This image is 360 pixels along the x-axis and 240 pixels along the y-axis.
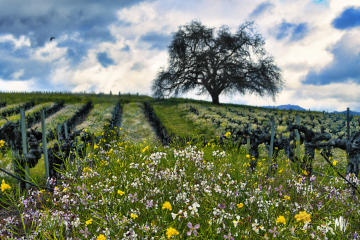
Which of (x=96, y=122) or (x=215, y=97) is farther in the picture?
(x=215, y=97)

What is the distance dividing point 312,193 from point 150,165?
10.5ft

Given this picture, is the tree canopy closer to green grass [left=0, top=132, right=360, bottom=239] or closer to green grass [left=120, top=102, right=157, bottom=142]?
green grass [left=120, top=102, right=157, bottom=142]

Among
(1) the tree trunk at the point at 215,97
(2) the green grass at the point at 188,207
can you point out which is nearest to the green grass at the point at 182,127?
(2) the green grass at the point at 188,207

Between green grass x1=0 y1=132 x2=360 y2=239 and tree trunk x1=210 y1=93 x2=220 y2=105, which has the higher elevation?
tree trunk x1=210 y1=93 x2=220 y2=105

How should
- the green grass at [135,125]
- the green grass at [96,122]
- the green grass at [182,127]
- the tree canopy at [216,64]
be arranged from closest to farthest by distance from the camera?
the green grass at [96,122] → the green grass at [182,127] → the green grass at [135,125] → the tree canopy at [216,64]

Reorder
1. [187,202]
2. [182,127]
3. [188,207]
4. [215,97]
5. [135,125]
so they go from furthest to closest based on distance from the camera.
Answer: [215,97], [135,125], [182,127], [187,202], [188,207]

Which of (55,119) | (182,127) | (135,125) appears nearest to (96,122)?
(135,125)

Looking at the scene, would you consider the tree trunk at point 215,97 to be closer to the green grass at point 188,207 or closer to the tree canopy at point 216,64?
the tree canopy at point 216,64

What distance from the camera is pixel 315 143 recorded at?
28.4 feet

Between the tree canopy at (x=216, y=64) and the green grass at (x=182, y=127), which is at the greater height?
the tree canopy at (x=216, y=64)

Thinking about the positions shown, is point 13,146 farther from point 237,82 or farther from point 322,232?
point 237,82

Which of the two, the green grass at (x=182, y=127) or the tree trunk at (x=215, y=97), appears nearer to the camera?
the green grass at (x=182, y=127)

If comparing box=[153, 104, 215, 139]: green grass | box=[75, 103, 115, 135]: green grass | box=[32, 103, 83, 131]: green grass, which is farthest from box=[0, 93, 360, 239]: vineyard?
box=[32, 103, 83, 131]: green grass

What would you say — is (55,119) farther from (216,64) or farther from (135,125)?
(216,64)
